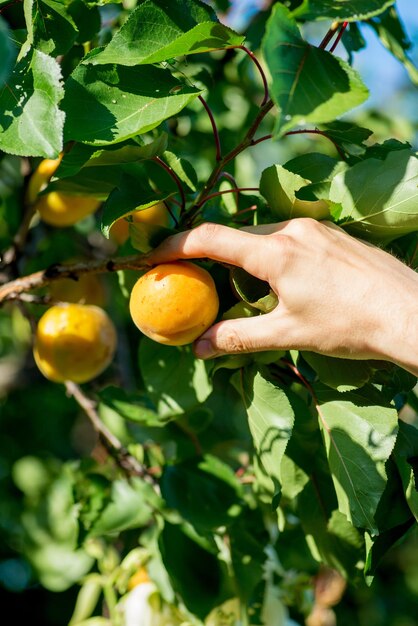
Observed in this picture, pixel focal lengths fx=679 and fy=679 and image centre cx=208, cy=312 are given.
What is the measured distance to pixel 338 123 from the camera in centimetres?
81

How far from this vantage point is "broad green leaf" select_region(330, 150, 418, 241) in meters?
0.70

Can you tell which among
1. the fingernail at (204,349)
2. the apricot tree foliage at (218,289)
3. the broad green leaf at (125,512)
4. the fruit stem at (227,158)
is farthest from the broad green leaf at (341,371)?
the broad green leaf at (125,512)

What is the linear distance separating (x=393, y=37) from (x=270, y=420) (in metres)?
0.71

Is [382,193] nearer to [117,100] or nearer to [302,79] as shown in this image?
[302,79]

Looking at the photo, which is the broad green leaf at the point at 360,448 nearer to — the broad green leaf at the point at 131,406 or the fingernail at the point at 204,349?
the fingernail at the point at 204,349

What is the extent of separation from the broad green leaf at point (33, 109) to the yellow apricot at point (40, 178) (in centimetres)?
39

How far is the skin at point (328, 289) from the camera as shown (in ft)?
2.23

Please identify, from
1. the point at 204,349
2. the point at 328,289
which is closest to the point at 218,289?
the point at 204,349

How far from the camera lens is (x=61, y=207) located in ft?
3.63

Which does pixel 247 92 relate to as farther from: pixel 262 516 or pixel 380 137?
pixel 262 516

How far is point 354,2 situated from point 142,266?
1.20 feet

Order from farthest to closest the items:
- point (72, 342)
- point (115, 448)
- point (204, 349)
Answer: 1. point (115, 448)
2. point (72, 342)
3. point (204, 349)

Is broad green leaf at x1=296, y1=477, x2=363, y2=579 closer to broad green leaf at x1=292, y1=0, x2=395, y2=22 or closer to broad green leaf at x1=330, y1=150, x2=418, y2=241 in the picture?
broad green leaf at x1=330, y1=150, x2=418, y2=241

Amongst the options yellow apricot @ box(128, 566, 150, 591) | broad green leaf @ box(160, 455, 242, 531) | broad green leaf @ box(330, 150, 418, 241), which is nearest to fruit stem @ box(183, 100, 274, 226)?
broad green leaf @ box(330, 150, 418, 241)
